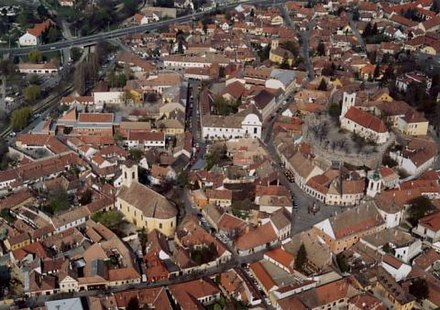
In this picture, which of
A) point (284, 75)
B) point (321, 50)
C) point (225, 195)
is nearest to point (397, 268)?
point (225, 195)

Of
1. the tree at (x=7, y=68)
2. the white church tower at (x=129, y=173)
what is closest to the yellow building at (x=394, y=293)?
the white church tower at (x=129, y=173)

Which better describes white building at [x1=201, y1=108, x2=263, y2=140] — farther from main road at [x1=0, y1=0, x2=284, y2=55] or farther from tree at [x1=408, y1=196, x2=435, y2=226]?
main road at [x1=0, y1=0, x2=284, y2=55]

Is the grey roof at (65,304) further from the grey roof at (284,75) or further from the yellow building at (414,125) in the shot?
the grey roof at (284,75)

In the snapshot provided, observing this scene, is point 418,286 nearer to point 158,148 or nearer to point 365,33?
point 158,148

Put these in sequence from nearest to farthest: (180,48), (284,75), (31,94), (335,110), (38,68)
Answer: (335,110)
(31,94)
(284,75)
(38,68)
(180,48)

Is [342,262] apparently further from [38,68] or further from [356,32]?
[356,32]
